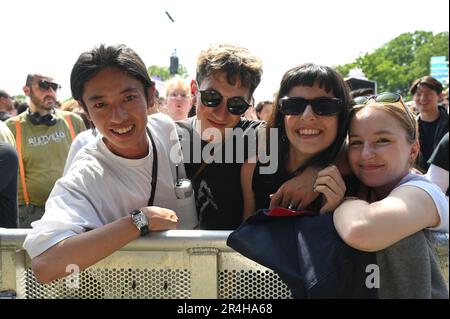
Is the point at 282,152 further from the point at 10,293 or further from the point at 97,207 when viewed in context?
the point at 10,293

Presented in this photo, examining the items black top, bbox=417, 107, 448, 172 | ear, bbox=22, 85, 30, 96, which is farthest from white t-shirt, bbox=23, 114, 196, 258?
black top, bbox=417, 107, 448, 172

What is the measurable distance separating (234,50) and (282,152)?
673mm

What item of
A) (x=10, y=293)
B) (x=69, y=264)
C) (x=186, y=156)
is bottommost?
(x=10, y=293)

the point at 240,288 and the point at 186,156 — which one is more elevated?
the point at 186,156

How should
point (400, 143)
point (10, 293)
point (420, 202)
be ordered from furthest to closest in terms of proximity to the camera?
1. point (400, 143)
2. point (10, 293)
3. point (420, 202)

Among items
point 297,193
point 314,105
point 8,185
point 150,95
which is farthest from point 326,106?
point 8,185

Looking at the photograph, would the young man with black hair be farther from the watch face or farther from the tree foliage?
the tree foliage

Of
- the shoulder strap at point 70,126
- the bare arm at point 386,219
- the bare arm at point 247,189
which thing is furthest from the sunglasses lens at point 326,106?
the shoulder strap at point 70,126

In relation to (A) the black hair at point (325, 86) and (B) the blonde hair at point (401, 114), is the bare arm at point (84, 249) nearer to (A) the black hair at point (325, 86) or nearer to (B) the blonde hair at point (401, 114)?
(A) the black hair at point (325, 86)

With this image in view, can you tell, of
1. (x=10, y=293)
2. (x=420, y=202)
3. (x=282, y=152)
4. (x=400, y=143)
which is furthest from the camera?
(x=282, y=152)

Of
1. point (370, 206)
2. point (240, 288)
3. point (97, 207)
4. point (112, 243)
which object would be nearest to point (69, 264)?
point (112, 243)

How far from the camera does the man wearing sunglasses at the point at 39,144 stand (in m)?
4.29

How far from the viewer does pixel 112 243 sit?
1.58m

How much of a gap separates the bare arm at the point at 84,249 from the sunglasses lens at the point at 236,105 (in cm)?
86
